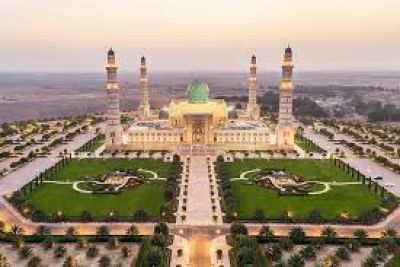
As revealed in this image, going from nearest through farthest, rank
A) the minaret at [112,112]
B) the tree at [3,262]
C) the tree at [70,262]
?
the tree at [3,262] → the tree at [70,262] → the minaret at [112,112]

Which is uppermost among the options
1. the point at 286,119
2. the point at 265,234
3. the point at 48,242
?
the point at 286,119

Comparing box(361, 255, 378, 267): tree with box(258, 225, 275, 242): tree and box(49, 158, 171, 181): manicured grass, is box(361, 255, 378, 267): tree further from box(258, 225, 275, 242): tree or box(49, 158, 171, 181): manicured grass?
box(49, 158, 171, 181): manicured grass

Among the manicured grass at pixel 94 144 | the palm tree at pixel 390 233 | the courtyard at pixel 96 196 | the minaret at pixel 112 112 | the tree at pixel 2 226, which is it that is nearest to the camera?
the palm tree at pixel 390 233

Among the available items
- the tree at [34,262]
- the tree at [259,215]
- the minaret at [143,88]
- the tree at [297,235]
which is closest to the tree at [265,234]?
the tree at [297,235]

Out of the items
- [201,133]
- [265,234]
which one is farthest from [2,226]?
[201,133]

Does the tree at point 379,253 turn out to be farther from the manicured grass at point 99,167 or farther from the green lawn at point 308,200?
the manicured grass at point 99,167

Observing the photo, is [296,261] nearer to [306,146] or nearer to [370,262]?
[370,262]

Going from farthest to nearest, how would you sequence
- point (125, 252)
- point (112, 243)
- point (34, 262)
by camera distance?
point (112, 243)
point (125, 252)
point (34, 262)
